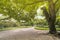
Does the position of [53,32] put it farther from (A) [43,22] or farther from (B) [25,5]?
(A) [43,22]

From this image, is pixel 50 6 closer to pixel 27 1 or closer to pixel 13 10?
pixel 27 1

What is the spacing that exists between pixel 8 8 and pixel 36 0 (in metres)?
3.03

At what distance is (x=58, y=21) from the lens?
27969 millimetres

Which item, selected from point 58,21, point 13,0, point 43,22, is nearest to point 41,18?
point 43,22

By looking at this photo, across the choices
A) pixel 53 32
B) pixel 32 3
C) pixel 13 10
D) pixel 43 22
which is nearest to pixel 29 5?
pixel 32 3

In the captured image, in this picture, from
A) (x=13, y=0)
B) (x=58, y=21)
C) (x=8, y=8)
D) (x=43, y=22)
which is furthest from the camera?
(x=43, y=22)

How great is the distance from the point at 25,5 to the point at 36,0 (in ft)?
4.16

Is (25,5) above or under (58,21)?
above

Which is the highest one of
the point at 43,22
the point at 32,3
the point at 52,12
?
the point at 32,3

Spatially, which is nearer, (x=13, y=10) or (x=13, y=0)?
(x=13, y=0)

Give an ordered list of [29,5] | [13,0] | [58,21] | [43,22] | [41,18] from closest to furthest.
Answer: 1. [13,0]
2. [29,5]
3. [58,21]
4. [43,22]
5. [41,18]

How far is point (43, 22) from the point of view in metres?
35.3

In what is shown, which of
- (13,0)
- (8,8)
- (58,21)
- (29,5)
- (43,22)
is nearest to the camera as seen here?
(13,0)

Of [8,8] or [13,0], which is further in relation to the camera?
[8,8]
